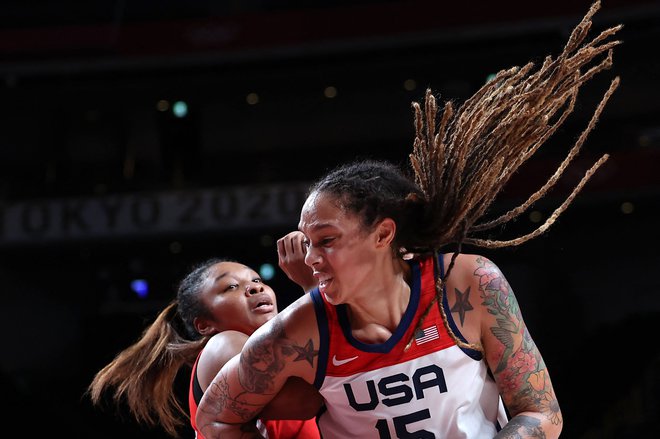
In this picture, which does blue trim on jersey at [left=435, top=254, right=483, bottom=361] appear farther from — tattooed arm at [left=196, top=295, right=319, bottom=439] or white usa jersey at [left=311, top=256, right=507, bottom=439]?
tattooed arm at [left=196, top=295, right=319, bottom=439]

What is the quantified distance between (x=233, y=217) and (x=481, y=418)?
6.86m

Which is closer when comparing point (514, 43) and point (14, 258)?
point (514, 43)

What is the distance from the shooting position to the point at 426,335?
1.93 m

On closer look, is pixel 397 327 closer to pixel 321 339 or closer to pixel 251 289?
pixel 321 339

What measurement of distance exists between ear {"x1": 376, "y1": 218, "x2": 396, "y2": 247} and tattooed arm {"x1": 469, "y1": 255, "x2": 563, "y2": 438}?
0.72ft

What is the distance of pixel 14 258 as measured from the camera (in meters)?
10.6

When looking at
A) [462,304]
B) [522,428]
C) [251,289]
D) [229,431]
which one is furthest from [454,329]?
[251,289]

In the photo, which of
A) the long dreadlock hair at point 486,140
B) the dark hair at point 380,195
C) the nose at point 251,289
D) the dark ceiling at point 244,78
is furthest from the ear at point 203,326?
the dark ceiling at point 244,78

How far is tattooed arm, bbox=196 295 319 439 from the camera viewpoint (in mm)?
1939

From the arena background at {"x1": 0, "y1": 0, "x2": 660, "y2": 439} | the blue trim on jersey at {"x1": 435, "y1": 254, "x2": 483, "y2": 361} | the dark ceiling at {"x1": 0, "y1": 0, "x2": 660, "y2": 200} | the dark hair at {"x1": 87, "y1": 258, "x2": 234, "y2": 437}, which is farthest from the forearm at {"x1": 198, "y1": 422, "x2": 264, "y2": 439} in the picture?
the dark ceiling at {"x1": 0, "y1": 0, "x2": 660, "y2": 200}

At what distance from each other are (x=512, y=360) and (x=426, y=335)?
21 cm

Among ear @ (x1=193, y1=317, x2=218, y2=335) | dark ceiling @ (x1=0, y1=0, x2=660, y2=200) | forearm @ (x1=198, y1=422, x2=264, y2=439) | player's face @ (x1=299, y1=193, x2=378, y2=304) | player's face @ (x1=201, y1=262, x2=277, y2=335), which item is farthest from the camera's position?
dark ceiling @ (x1=0, y1=0, x2=660, y2=200)

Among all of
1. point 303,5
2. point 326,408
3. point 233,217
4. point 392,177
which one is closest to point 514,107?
point 392,177

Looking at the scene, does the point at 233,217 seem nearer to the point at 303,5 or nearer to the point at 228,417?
the point at 303,5
